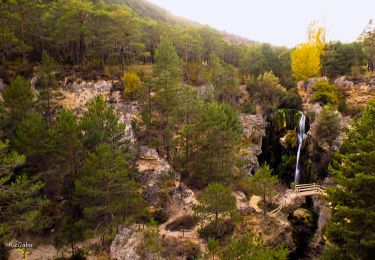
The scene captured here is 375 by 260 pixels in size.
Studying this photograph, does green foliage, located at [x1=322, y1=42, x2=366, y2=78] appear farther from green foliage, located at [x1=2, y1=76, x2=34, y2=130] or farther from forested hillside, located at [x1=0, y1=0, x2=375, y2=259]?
green foliage, located at [x1=2, y1=76, x2=34, y2=130]

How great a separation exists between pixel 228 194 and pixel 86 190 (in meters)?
11.0

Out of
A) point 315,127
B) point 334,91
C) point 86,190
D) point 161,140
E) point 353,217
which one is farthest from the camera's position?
point 334,91

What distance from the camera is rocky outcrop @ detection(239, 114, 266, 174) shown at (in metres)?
43.5

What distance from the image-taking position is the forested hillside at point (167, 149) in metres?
21.2

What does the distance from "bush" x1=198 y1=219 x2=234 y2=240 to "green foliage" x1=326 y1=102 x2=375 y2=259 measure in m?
8.83

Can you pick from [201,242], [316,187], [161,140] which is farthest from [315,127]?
[201,242]

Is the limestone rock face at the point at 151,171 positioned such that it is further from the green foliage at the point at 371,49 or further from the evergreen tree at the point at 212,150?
the green foliage at the point at 371,49

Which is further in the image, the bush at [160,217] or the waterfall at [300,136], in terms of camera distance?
the waterfall at [300,136]

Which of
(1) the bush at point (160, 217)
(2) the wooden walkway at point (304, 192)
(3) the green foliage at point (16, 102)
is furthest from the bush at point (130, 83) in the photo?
(2) the wooden walkway at point (304, 192)

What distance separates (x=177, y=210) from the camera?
3052 cm

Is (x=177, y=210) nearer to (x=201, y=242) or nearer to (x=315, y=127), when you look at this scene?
(x=201, y=242)

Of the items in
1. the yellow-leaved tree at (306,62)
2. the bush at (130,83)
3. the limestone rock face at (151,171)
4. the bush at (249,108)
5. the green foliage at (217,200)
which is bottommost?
the limestone rock face at (151,171)

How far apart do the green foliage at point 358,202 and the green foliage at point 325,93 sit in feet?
88.8

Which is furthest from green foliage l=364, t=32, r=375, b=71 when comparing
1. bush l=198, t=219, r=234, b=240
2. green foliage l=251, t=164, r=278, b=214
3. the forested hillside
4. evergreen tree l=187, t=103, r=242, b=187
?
Result: bush l=198, t=219, r=234, b=240
